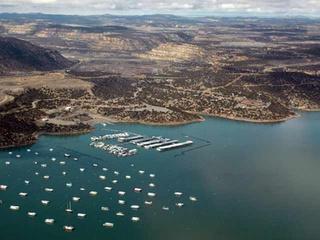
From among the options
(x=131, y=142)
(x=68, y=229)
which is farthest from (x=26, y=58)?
(x=68, y=229)

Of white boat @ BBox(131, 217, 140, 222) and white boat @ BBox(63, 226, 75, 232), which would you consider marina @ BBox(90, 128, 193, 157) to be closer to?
white boat @ BBox(131, 217, 140, 222)

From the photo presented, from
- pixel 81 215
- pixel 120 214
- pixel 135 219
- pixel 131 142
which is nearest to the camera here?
pixel 135 219

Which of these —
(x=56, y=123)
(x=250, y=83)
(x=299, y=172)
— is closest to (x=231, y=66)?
(x=250, y=83)

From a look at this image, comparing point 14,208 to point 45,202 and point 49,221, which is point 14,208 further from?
point 49,221

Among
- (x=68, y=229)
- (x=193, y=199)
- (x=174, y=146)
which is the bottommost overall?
(x=174, y=146)

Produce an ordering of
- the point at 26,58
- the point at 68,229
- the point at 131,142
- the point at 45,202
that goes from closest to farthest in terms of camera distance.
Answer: the point at 68,229 < the point at 45,202 < the point at 131,142 < the point at 26,58

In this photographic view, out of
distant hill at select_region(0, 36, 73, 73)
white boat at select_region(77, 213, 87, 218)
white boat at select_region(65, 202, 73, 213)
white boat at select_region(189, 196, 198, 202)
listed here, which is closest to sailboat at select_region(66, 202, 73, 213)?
white boat at select_region(65, 202, 73, 213)

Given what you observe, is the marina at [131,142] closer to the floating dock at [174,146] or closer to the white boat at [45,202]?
the floating dock at [174,146]

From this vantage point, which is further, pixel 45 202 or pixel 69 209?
pixel 45 202
